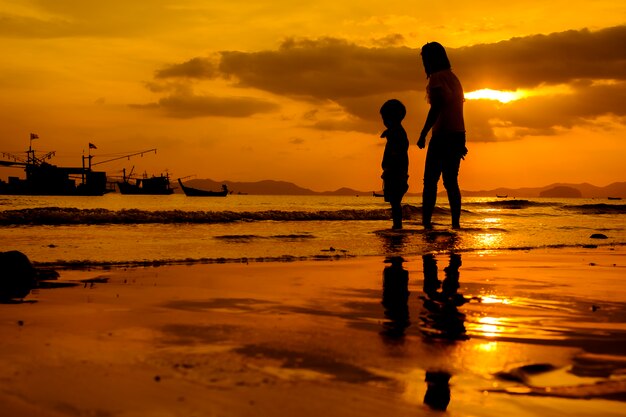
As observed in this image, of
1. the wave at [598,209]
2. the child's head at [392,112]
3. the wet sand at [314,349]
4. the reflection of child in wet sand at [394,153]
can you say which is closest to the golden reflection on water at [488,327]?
the wet sand at [314,349]

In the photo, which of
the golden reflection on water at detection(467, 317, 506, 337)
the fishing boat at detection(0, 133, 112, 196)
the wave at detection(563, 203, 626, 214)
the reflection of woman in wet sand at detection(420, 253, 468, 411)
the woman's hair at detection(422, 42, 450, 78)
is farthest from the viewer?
the fishing boat at detection(0, 133, 112, 196)

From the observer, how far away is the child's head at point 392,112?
10227 mm

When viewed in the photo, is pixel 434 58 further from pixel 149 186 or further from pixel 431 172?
pixel 149 186

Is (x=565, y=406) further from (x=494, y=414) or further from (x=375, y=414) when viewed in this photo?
(x=375, y=414)

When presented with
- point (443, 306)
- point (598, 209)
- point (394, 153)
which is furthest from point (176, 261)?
point (598, 209)

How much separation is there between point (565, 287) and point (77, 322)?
3428 mm

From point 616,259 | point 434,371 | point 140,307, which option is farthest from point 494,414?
point 616,259

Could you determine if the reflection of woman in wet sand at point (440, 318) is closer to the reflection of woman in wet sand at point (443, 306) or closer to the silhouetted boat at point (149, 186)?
the reflection of woman in wet sand at point (443, 306)

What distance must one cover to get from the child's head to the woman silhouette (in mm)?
420

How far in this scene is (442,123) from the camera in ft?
34.2

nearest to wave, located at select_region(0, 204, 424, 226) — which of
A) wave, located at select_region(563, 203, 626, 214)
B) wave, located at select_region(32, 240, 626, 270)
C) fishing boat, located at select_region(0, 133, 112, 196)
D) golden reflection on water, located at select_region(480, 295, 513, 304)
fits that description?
wave, located at select_region(32, 240, 626, 270)

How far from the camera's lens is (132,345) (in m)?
2.62

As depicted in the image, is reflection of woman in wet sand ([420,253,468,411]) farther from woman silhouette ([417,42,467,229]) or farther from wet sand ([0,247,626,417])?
woman silhouette ([417,42,467,229])

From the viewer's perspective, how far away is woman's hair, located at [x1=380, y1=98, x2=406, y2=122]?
10.2 metres
